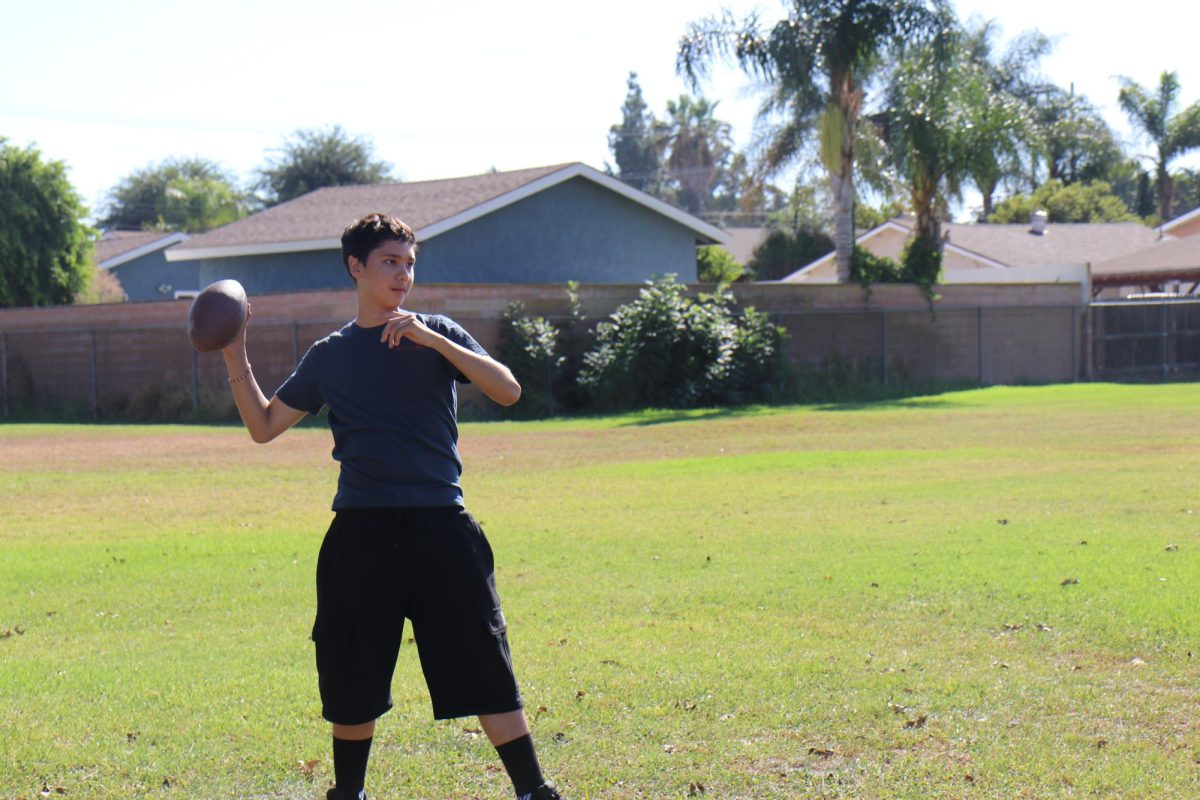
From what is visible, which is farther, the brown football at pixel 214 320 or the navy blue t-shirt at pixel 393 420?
the brown football at pixel 214 320

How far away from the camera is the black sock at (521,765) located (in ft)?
14.7

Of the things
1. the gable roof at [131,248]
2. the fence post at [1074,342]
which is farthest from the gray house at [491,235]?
the gable roof at [131,248]

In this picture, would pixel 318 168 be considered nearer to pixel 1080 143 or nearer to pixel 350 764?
pixel 1080 143

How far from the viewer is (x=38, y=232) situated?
37.6 metres

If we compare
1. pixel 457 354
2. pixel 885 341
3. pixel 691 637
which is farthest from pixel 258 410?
pixel 885 341

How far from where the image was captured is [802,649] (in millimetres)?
7117

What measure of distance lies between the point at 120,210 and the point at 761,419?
241 feet

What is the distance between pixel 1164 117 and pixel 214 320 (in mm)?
68917

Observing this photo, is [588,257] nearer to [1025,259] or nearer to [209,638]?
[1025,259]

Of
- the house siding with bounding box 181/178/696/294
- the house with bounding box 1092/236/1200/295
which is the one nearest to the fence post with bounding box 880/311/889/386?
the house siding with bounding box 181/178/696/294

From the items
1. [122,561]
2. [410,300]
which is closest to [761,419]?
[410,300]

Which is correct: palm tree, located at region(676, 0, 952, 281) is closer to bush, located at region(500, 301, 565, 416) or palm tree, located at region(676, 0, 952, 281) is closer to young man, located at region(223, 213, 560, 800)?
bush, located at region(500, 301, 565, 416)

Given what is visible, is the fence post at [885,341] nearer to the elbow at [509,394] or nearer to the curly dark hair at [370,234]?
the elbow at [509,394]

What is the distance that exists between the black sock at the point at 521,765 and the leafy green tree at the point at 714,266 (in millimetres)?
36309
